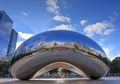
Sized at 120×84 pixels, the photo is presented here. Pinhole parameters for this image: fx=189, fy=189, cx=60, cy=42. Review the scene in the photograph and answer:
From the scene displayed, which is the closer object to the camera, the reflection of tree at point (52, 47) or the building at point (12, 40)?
the reflection of tree at point (52, 47)

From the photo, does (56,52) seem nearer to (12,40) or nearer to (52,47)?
(52,47)

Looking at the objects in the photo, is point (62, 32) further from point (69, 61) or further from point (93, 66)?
point (93, 66)

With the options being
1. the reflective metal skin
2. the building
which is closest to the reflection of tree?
the reflective metal skin

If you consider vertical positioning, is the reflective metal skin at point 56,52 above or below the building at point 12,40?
below

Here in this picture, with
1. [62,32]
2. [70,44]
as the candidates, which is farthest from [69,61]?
[62,32]

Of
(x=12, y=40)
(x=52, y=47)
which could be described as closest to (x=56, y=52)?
(x=52, y=47)

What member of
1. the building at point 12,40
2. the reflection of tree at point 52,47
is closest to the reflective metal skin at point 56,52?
the reflection of tree at point 52,47

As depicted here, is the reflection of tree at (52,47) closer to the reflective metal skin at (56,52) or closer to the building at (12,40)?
the reflective metal skin at (56,52)

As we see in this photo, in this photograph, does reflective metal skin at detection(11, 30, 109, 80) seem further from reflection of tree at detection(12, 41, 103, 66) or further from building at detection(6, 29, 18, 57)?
building at detection(6, 29, 18, 57)

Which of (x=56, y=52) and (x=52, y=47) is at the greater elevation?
(x=52, y=47)

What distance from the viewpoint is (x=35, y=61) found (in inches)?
489

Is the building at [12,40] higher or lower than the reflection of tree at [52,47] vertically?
higher

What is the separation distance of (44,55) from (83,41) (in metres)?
2.79

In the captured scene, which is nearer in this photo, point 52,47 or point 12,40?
point 52,47
